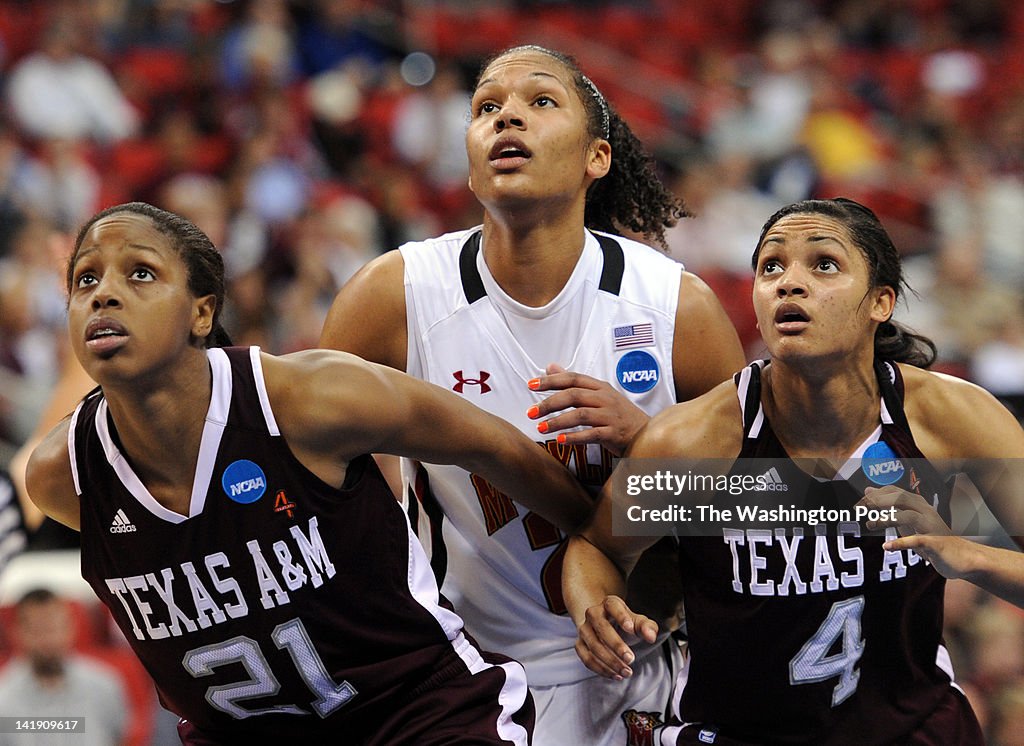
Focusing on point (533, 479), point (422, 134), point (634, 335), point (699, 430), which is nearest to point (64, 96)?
point (422, 134)

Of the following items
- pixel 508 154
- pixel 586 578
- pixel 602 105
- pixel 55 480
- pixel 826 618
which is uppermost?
pixel 602 105

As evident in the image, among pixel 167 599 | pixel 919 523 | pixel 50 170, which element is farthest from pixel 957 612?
pixel 50 170

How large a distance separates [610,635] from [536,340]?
79 cm

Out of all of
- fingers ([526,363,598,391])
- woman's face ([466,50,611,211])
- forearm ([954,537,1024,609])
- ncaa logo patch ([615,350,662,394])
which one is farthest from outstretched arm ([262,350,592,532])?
forearm ([954,537,1024,609])

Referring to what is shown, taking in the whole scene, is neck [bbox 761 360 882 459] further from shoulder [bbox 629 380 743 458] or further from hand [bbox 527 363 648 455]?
hand [bbox 527 363 648 455]

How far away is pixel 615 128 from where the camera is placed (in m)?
3.48

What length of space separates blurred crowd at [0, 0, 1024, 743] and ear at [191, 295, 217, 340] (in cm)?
348

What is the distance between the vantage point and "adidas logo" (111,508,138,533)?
252 cm

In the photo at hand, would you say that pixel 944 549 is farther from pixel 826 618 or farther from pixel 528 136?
pixel 528 136

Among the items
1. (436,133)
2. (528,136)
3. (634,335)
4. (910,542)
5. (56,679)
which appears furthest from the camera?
(436,133)

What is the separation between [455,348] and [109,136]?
5.68 m

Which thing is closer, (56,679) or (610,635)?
(610,635)

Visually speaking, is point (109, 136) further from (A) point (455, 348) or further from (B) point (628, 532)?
(B) point (628, 532)

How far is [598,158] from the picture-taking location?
10.8 feet
